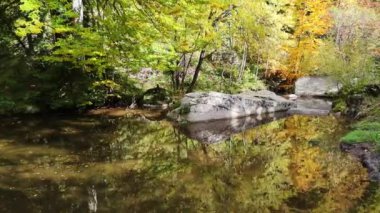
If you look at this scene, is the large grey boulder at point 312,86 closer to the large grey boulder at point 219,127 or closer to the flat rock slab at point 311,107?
the flat rock slab at point 311,107

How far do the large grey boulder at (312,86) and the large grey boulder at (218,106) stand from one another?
7.18 metres

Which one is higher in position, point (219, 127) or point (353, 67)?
point (353, 67)

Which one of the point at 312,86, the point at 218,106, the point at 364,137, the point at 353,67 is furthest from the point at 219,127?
the point at 312,86

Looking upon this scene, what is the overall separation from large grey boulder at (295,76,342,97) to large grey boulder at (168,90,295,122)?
7.18 metres

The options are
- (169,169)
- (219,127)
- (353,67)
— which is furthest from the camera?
(353,67)

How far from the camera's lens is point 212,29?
19.8 m

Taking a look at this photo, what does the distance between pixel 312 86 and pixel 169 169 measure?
20439mm

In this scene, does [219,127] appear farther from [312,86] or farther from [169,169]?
[312,86]

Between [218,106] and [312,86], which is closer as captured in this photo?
→ [218,106]

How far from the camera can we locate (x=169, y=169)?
32.7 feet

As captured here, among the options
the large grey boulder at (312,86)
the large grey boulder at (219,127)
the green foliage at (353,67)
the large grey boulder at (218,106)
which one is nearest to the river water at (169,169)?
the large grey boulder at (219,127)

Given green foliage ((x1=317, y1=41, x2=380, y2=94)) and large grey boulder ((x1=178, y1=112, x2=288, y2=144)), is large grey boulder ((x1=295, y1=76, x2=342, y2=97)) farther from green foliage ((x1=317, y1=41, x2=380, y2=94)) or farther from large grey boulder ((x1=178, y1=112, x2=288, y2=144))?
large grey boulder ((x1=178, y1=112, x2=288, y2=144))

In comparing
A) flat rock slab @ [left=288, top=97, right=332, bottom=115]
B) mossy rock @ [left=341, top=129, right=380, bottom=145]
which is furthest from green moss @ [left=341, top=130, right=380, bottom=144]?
flat rock slab @ [left=288, top=97, right=332, bottom=115]

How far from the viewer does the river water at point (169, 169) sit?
7.65 m
